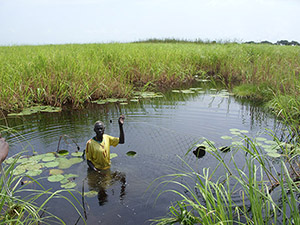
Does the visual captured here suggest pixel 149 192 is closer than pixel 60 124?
Yes

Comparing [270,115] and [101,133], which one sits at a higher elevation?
[101,133]

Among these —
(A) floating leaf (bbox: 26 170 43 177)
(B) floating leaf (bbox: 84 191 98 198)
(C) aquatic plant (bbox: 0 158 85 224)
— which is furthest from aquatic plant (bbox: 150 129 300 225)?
(A) floating leaf (bbox: 26 170 43 177)

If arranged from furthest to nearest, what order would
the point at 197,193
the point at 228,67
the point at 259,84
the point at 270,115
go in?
the point at 228,67, the point at 259,84, the point at 270,115, the point at 197,193

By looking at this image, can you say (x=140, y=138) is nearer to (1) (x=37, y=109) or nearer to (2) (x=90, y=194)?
(2) (x=90, y=194)

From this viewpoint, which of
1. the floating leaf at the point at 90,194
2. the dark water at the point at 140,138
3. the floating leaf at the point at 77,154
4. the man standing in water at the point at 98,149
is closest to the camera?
the dark water at the point at 140,138

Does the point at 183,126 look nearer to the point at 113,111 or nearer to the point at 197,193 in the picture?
the point at 113,111

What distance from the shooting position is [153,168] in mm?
3980

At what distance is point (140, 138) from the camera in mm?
5133

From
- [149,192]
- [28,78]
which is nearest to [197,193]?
[149,192]

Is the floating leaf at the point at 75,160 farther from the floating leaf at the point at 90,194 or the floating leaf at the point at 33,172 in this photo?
the floating leaf at the point at 90,194

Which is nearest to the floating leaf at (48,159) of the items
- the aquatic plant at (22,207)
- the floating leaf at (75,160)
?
the floating leaf at (75,160)

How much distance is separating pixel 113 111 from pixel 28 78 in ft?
8.94

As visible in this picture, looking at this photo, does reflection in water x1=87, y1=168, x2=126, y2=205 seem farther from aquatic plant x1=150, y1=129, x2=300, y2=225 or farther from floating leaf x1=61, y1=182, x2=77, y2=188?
aquatic plant x1=150, y1=129, x2=300, y2=225

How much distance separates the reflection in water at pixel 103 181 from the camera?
Result: 334 cm
